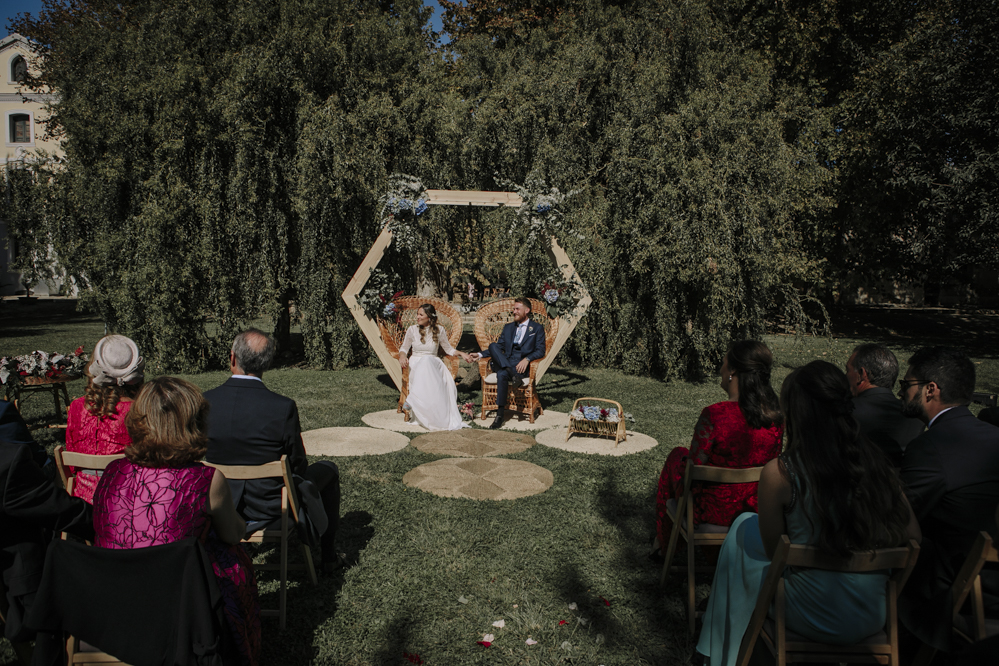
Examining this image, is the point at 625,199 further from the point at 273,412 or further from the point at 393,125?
the point at 273,412

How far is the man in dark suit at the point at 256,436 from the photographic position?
313cm

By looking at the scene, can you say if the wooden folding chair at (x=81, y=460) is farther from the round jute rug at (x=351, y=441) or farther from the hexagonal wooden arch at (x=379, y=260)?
the hexagonal wooden arch at (x=379, y=260)

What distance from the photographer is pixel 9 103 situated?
31.3 meters

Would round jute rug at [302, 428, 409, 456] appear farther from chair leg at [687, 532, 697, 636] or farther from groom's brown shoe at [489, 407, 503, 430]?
chair leg at [687, 532, 697, 636]

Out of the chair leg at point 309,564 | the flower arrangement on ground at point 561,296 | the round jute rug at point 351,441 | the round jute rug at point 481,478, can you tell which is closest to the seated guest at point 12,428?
the chair leg at point 309,564

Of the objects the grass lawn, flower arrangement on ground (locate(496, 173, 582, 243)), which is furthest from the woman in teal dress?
flower arrangement on ground (locate(496, 173, 582, 243))

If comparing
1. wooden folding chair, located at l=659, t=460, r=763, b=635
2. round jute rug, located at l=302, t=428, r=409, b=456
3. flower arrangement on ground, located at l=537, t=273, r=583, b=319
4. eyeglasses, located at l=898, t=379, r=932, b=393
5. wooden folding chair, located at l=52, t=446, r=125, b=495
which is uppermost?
flower arrangement on ground, located at l=537, t=273, r=583, b=319

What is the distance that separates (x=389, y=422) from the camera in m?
7.53

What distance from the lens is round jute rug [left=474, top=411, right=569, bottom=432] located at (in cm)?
740

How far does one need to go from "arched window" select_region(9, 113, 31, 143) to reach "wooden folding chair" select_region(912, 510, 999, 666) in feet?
136

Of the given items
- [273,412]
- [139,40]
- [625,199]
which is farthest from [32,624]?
[139,40]

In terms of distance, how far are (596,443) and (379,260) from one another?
13.8 ft

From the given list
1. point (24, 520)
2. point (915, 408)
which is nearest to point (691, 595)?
point (915, 408)

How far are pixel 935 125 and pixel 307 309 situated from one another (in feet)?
52.2
